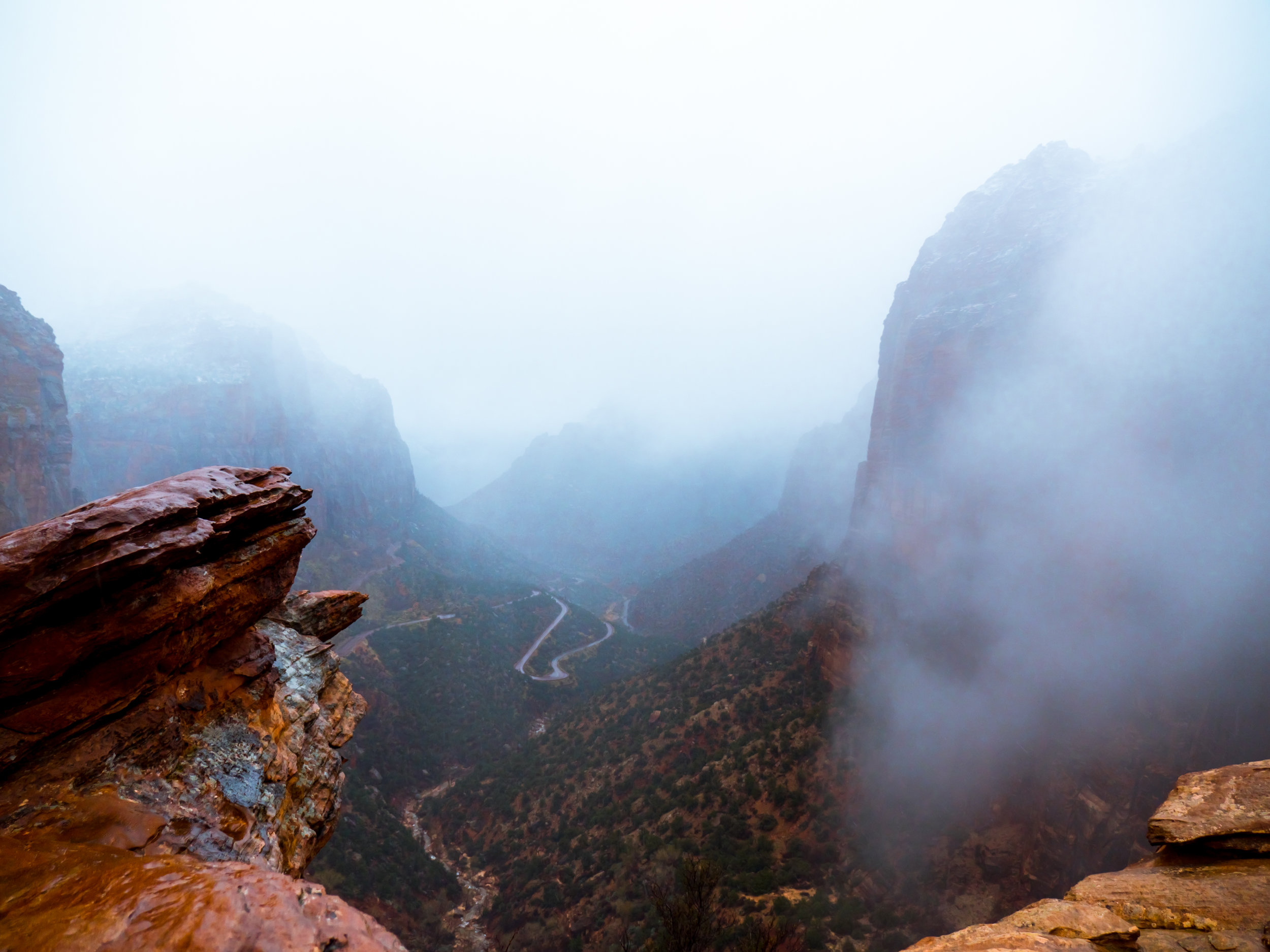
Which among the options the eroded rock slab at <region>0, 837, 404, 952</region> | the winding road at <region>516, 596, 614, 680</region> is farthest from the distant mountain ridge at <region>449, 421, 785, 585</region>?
the eroded rock slab at <region>0, 837, 404, 952</region>

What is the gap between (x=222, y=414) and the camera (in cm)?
8056

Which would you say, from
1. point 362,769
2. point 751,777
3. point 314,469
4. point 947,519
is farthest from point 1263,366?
point 314,469

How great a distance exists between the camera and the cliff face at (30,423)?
3506cm

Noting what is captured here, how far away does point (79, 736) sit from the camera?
7.04 metres

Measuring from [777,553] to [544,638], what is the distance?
45690mm

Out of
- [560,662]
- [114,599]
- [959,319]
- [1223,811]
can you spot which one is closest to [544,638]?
[560,662]

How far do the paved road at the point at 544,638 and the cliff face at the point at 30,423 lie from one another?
44608mm

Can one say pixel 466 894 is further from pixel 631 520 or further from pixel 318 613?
pixel 631 520

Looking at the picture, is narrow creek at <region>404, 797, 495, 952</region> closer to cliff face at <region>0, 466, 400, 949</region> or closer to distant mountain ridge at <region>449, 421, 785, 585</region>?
cliff face at <region>0, 466, 400, 949</region>

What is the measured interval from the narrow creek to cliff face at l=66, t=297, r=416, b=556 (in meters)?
59.3

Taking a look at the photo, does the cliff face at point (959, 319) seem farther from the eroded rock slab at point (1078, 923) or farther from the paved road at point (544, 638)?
the paved road at point (544, 638)

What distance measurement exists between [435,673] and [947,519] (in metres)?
54.1

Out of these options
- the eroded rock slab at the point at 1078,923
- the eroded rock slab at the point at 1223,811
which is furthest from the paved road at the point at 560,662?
the eroded rock slab at the point at 1223,811

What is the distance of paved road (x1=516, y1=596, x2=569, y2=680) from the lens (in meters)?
57.0
